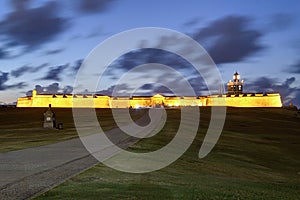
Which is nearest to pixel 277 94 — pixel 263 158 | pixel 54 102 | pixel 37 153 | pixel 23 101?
pixel 54 102

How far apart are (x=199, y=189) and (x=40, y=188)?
454 cm

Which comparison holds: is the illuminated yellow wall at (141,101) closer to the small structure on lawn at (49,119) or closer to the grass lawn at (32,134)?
the grass lawn at (32,134)

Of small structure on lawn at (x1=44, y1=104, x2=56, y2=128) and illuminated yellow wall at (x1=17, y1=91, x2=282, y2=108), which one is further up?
illuminated yellow wall at (x1=17, y1=91, x2=282, y2=108)

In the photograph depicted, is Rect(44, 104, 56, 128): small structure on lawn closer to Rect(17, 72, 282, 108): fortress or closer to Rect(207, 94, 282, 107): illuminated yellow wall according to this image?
Rect(17, 72, 282, 108): fortress

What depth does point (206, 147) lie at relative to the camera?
32.2m

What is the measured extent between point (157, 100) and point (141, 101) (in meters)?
7.54

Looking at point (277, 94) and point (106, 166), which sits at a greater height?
point (277, 94)

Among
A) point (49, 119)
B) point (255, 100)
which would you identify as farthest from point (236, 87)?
point (49, 119)

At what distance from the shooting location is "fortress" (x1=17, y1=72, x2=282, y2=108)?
162 metres

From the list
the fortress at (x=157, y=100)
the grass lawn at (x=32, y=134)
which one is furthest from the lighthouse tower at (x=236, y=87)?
the grass lawn at (x=32, y=134)

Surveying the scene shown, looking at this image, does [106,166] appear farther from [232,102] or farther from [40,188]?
[232,102]

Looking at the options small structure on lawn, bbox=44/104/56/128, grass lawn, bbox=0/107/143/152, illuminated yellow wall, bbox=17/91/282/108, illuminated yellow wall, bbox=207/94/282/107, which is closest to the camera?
grass lawn, bbox=0/107/143/152

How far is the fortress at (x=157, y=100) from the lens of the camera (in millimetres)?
162375

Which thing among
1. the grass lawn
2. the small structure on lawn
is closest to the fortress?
the grass lawn
